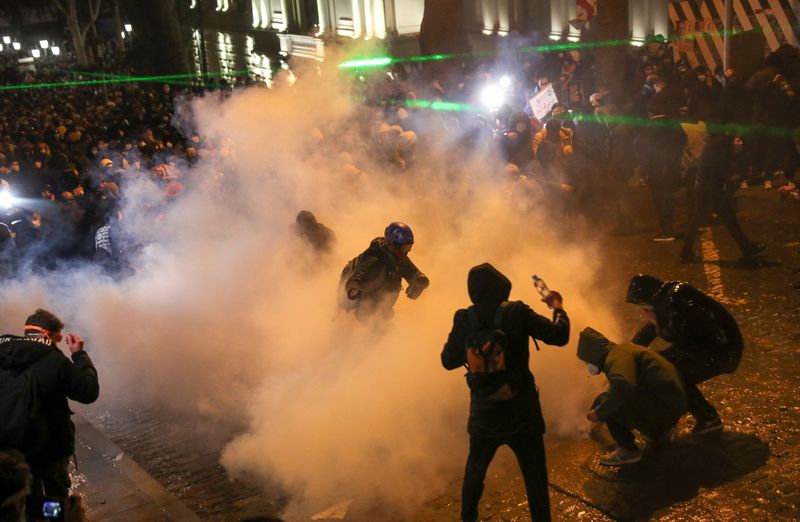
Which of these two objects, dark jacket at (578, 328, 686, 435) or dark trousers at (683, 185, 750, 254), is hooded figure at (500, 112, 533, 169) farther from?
dark jacket at (578, 328, 686, 435)

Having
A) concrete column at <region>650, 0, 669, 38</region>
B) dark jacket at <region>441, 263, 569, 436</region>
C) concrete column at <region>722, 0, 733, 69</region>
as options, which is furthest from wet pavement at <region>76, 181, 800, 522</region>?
concrete column at <region>650, 0, 669, 38</region>

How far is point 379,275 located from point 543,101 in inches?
346

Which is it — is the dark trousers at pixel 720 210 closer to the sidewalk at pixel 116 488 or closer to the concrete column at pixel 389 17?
the sidewalk at pixel 116 488

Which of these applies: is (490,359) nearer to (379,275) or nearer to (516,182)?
(379,275)

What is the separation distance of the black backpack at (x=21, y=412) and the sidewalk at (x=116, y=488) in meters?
1.31

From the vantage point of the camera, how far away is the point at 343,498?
596cm

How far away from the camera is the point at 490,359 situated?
15.5 feet

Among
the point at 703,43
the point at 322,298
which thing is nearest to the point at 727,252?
the point at 322,298

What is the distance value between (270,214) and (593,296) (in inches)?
184

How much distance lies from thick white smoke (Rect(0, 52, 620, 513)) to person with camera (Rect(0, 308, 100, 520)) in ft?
5.38

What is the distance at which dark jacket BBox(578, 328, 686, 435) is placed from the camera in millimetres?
5320

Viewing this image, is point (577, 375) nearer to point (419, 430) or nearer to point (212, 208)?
point (419, 430)

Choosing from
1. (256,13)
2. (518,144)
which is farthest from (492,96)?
(256,13)

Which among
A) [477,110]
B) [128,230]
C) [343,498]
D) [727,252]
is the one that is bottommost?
[343,498]
